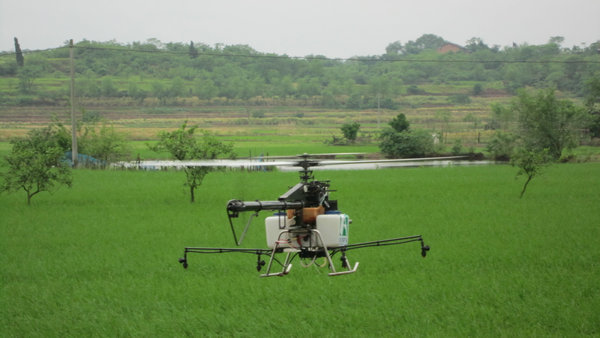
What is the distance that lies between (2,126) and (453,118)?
158ft

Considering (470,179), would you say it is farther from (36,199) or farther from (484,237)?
(36,199)

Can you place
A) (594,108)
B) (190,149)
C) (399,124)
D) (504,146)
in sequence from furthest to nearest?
(594,108)
(399,124)
(504,146)
(190,149)

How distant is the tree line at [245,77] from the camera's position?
288 ft

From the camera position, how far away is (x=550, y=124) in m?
46.9

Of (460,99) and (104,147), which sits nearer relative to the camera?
(104,147)

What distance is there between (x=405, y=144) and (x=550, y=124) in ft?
33.9

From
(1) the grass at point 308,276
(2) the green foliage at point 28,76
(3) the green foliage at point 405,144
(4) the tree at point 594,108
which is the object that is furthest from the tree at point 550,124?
(2) the green foliage at point 28,76

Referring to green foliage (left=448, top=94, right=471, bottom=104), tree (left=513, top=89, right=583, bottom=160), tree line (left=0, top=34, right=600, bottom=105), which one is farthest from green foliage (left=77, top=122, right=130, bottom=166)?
green foliage (left=448, top=94, right=471, bottom=104)

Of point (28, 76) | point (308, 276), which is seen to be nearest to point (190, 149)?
point (308, 276)

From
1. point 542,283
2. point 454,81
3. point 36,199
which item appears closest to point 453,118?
point 454,81

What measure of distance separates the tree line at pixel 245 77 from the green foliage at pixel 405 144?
35608mm

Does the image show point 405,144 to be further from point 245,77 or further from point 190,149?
point 245,77

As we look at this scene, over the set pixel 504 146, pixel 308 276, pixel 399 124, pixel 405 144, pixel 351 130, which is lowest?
pixel 504 146

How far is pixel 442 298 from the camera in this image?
437 inches
